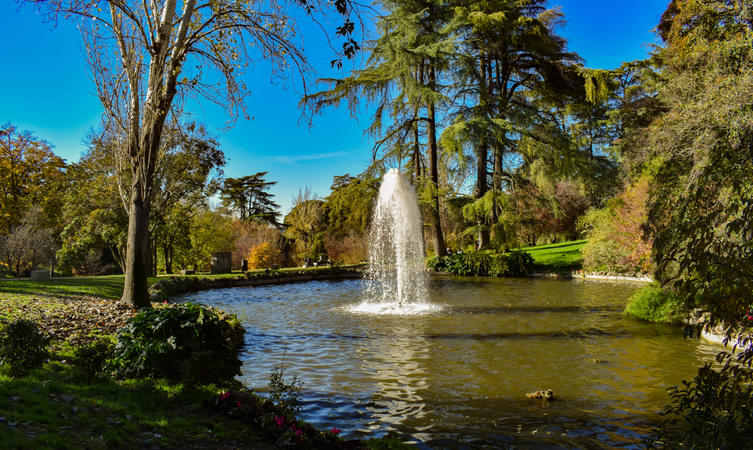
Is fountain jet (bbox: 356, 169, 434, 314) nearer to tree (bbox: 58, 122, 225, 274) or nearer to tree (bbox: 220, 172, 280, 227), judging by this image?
tree (bbox: 58, 122, 225, 274)

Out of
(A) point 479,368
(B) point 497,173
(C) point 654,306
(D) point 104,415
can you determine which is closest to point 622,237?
(C) point 654,306

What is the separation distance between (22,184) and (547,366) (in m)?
29.8

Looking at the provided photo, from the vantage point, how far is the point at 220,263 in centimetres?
2320

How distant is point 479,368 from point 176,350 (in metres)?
4.06

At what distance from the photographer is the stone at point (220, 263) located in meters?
23.2

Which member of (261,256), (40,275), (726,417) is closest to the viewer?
(726,417)

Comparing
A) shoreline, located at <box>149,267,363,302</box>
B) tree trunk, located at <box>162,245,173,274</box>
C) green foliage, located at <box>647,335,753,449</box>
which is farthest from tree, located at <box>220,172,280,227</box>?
green foliage, located at <box>647,335,753,449</box>

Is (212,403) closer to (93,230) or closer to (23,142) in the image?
(93,230)

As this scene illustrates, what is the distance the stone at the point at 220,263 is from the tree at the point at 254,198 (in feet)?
56.6

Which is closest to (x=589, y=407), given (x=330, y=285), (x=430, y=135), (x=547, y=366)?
(x=547, y=366)

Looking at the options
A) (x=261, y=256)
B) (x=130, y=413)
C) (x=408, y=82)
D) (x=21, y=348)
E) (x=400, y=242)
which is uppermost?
(x=408, y=82)

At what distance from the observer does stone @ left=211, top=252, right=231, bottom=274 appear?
76.0 ft

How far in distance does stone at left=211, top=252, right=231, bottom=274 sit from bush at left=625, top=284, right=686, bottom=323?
18612 mm

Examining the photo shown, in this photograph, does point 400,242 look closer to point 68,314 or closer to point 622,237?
point 622,237
